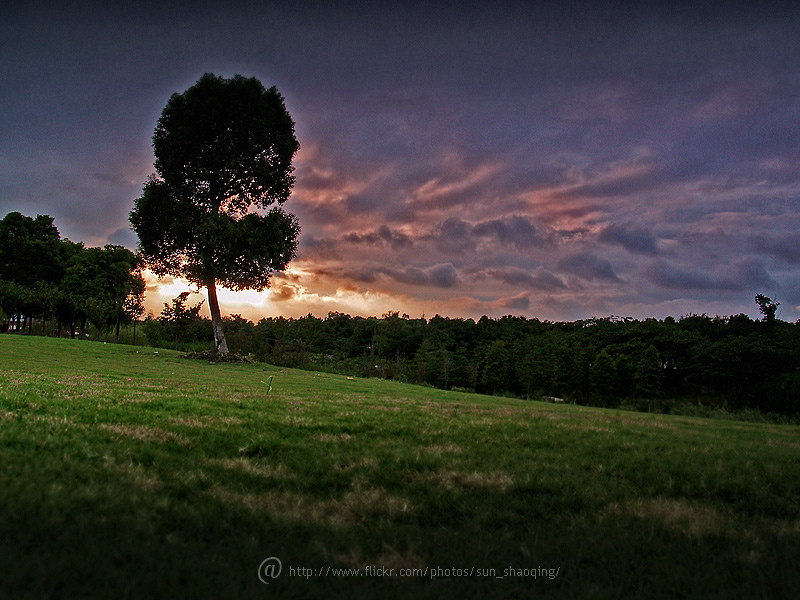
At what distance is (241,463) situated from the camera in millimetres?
6828

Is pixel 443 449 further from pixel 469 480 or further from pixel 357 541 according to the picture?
pixel 357 541

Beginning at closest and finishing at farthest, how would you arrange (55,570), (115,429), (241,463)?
(55,570) < (241,463) < (115,429)

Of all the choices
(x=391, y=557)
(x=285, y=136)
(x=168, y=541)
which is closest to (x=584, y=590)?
(x=391, y=557)

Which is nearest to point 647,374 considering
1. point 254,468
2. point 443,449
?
point 443,449

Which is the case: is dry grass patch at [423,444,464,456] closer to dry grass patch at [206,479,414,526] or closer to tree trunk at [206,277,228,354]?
dry grass patch at [206,479,414,526]

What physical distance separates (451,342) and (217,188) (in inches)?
3263

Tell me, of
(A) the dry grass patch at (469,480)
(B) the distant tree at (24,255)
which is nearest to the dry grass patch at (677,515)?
(A) the dry grass patch at (469,480)

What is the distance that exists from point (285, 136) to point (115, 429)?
132 ft

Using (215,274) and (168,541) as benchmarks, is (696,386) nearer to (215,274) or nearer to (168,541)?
(215,274)

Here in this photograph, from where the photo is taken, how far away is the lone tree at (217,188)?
39656 millimetres

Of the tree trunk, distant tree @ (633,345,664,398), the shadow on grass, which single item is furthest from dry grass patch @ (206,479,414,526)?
distant tree @ (633,345,664,398)

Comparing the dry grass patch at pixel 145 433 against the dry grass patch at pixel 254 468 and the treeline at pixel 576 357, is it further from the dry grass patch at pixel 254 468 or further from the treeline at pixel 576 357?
the treeline at pixel 576 357

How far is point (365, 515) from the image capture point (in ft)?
17.2

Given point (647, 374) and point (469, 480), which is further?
point (647, 374)
